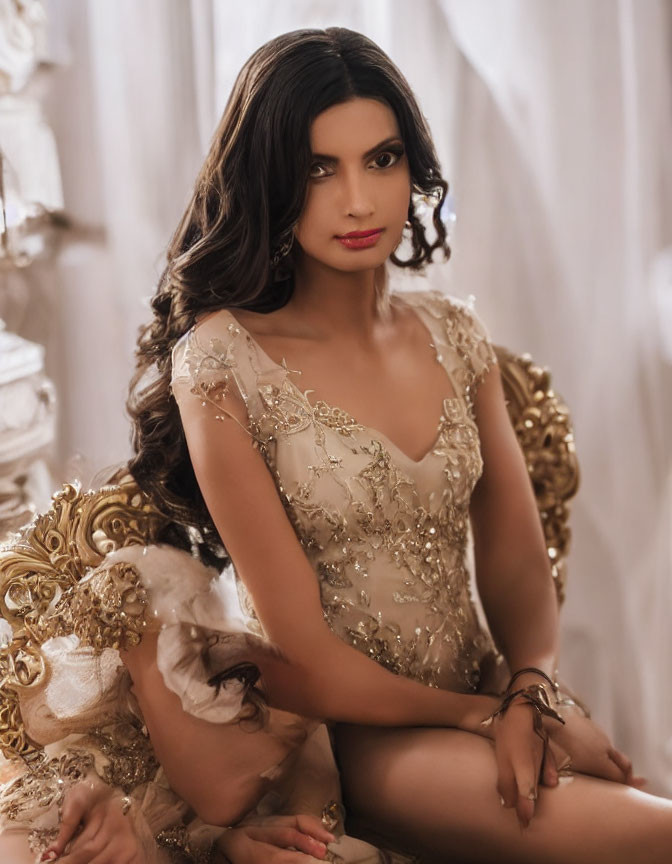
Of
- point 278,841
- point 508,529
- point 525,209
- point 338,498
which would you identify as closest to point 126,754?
point 278,841

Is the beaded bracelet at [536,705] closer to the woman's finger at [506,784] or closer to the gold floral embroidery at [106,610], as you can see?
the woman's finger at [506,784]

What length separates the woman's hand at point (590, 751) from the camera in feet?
5.16

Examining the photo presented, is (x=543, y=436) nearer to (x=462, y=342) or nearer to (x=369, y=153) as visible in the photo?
(x=462, y=342)

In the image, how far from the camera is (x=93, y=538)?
181cm

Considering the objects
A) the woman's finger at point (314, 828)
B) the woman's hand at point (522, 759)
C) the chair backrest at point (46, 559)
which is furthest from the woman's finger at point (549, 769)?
the chair backrest at point (46, 559)

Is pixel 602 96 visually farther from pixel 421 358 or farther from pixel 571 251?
pixel 421 358

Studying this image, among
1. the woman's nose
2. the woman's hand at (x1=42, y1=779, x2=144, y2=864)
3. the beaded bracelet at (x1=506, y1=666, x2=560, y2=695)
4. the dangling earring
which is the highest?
the woman's nose

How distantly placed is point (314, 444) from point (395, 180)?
397mm

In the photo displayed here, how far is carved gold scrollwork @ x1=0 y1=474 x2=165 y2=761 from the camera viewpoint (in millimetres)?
1603

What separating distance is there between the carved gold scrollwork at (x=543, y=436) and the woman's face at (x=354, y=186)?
53 cm

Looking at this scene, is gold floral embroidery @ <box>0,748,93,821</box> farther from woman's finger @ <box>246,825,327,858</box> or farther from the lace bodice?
the lace bodice

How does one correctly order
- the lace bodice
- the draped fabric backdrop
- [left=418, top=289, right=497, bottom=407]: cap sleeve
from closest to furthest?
1. the lace bodice
2. [left=418, top=289, right=497, bottom=407]: cap sleeve
3. the draped fabric backdrop

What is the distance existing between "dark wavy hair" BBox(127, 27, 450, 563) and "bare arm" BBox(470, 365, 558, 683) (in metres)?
0.34

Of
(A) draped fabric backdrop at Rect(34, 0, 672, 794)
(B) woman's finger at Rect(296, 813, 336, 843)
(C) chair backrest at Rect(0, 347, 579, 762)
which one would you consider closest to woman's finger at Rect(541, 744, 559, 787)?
(B) woman's finger at Rect(296, 813, 336, 843)
